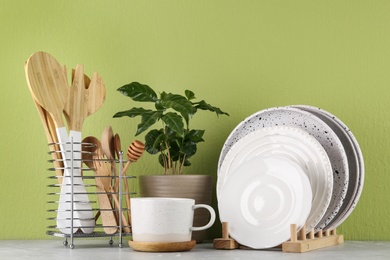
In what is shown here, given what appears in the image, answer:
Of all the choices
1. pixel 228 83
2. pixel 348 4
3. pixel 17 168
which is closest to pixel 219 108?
pixel 228 83

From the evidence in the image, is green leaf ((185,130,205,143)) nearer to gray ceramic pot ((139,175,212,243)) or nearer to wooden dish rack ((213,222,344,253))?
gray ceramic pot ((139,175,212,243))

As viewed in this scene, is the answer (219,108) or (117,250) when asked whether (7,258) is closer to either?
(117,250)

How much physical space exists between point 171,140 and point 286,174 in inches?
11.7

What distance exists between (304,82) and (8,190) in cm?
80

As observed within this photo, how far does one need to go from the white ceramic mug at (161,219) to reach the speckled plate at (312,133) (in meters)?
0.26

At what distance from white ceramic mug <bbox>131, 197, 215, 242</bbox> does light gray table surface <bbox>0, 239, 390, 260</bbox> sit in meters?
0.04

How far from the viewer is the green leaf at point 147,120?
56.9 inches

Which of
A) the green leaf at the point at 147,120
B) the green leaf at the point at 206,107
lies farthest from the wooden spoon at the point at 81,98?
the green leaf at the point at 206,107

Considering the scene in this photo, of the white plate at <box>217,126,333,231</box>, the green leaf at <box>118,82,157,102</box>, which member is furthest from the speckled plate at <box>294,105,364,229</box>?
the green leaf at <box>118,82,157,102</box>

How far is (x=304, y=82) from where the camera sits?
1659 mm

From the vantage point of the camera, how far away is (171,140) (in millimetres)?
1525

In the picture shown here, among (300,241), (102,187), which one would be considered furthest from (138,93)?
(300,241)

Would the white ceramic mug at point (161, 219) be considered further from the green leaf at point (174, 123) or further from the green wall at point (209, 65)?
the green wall at point (209, 65)

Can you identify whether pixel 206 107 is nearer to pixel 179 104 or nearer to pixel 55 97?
pixel 179 104
